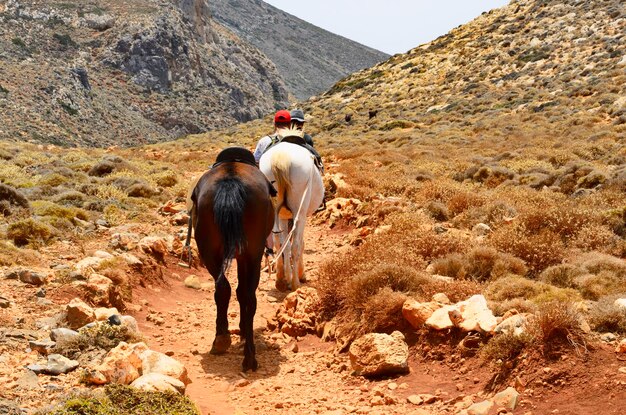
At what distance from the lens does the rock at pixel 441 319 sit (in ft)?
20.4

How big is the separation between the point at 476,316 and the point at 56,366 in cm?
390

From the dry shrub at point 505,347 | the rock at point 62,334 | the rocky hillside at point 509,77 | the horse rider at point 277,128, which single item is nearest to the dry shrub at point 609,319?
the dry shrub at point 505,347

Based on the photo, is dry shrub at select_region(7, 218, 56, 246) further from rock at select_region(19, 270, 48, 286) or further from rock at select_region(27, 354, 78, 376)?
rock at select_region(27, 354, 78, 376)

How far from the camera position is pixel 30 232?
10352 mm

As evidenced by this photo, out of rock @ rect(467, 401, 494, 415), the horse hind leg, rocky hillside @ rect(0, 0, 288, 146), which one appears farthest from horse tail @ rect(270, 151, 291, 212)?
rocky hillside @ rect(0, 0, 288, 146)

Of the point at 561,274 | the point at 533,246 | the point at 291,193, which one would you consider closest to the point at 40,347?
the point at 291,193

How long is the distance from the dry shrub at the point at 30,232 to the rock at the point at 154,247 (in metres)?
1.56

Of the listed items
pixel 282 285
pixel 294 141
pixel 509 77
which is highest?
pixel 509 77

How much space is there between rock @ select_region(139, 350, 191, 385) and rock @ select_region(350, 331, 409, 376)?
1711 mm

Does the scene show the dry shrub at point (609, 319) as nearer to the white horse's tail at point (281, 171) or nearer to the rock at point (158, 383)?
the rock at point (158, 383)

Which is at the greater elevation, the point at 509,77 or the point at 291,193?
the point at 509,77

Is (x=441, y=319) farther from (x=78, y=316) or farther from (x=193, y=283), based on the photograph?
(x=193, y=283)

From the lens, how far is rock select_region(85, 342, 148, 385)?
520 cm

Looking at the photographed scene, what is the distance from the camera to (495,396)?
5.10 metres
